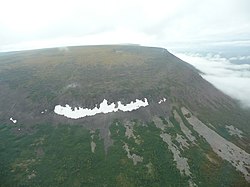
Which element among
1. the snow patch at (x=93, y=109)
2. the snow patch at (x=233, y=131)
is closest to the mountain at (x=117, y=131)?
the snow patch at (x=233, y=131)

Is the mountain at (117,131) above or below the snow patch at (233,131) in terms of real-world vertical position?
above

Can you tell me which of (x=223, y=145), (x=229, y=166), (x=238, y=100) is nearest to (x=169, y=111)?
(x=223, y=145)

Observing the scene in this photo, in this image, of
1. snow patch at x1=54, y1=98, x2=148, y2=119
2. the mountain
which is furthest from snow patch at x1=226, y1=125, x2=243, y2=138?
snow patch at x1=54, y1=98, x2=148, y2=119

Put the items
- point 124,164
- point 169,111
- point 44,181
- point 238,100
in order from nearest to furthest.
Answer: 1. point 44,181
2. point 124,164
3. point 169,111
4. point 238,100

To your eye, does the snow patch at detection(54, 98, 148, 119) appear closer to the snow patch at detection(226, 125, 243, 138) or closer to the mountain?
the mountain

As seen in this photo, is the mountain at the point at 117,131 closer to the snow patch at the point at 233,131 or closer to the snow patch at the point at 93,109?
the snow patch at the point at 233,131

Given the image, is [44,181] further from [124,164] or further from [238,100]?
[238,100]

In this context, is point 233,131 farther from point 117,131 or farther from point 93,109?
point 93,109
